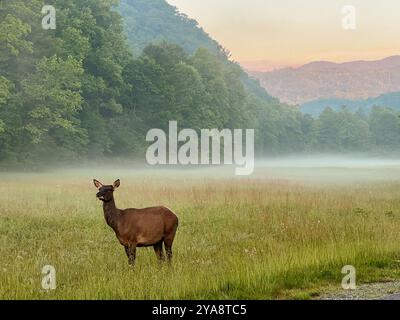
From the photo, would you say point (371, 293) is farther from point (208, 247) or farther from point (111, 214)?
point (208, 247)

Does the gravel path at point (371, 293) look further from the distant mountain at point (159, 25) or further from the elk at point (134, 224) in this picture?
the distant mountain at point (159, 25)

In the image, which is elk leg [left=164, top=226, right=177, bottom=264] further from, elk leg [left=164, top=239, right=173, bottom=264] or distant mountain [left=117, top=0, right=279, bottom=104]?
distant mountain [left=117, top=0, right=279, bottom=104]

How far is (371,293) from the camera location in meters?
9.05

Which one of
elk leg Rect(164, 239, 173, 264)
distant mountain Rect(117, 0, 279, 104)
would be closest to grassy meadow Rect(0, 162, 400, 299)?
elk leg Rect(164, 239, 173, 264)

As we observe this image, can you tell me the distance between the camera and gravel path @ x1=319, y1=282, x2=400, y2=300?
8.59 metres

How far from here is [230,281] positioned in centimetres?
953

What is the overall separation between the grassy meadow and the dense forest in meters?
20.9

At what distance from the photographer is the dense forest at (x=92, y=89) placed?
45219 millimetres

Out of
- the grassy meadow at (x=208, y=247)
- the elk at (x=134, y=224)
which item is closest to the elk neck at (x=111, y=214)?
the elk at (x=134, y=224)

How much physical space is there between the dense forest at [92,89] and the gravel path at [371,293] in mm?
35625

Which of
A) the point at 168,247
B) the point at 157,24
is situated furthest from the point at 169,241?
the point at 157,24

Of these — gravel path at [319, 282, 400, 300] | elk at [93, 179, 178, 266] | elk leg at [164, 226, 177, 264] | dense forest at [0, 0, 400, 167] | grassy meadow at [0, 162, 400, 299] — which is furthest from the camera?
dense forest at [0, 0, 400, 167]
